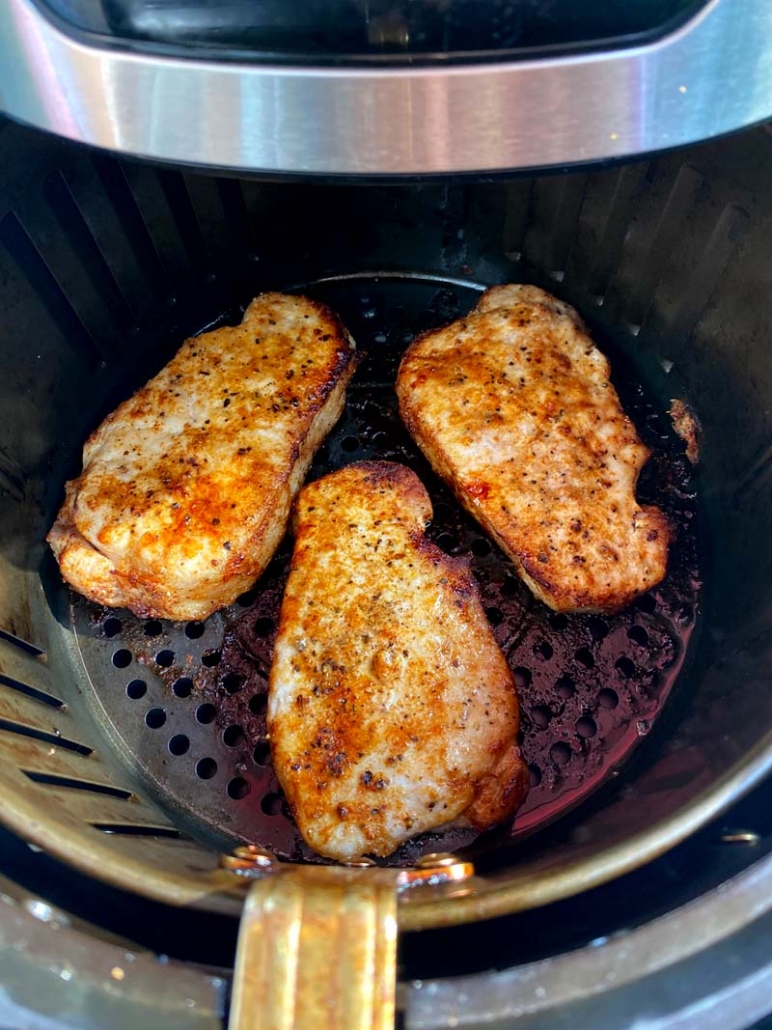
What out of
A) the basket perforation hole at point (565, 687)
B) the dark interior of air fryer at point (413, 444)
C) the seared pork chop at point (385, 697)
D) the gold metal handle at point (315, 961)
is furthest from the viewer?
the basket perforation hole at point (565, 687)

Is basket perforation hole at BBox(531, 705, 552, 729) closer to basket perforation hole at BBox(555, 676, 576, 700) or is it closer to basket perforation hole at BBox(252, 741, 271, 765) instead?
basket perforation hole at BBox(555, 676, 576, 700)

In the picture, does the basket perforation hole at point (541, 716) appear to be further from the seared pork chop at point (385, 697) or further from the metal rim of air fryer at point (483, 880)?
the metal rim of air fryer at point (483, 880)

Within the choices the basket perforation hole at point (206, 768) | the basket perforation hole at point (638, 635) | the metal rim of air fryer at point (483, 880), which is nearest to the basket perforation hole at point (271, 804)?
the basket perforation hole at point (206, 768)

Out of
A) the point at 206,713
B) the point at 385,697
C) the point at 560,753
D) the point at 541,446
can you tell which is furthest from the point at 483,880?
the point at 541,446

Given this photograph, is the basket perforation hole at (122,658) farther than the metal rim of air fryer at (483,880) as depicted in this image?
Yes

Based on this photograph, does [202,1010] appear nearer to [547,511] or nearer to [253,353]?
[547,511]

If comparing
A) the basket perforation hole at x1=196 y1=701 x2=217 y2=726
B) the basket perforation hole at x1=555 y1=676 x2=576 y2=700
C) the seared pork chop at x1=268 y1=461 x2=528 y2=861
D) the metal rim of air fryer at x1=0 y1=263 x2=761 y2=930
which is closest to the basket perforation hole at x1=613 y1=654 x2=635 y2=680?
the basket perforation hole at x1=555 y1=676 x2=576 y2=700

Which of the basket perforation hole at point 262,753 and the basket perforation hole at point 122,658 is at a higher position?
the basket perforation hole at point 122,658

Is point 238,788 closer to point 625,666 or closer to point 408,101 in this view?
point 625,666
